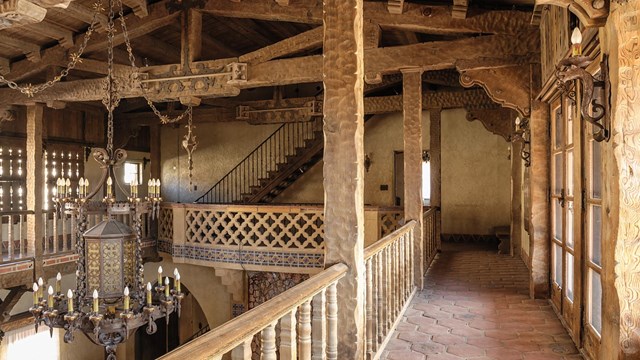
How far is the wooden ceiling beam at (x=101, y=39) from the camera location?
7.61 meters

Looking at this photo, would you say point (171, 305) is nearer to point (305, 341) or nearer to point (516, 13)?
point (305, 341)

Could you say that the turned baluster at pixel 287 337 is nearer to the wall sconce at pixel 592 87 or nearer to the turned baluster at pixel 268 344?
the turned baluster at pixel 268 344

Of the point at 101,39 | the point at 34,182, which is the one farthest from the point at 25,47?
the point at 34,182

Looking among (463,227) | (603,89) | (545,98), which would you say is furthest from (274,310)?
(463,227)

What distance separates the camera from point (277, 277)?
10.1 metres

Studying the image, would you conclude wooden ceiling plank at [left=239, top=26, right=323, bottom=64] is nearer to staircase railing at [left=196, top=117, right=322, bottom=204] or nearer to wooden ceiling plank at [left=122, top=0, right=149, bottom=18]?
wooden ceiling plank at [left=122, top=0, right=149, bottom=18]

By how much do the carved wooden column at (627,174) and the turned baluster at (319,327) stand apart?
64.4 inches

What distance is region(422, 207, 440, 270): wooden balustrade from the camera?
322 inches

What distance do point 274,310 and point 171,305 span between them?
3.51 meters

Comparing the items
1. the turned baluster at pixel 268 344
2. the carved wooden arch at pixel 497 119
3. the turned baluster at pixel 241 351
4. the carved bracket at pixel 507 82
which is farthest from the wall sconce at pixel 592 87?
the carved wooden arch at pixel 497 119

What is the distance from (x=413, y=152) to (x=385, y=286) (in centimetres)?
286

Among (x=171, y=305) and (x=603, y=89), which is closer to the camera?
(x=603, y=89)

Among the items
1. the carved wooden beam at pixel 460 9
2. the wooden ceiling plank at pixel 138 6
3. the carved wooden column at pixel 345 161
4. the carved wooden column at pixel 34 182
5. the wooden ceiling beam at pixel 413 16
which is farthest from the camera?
the carved wooden column at pixel 34 182

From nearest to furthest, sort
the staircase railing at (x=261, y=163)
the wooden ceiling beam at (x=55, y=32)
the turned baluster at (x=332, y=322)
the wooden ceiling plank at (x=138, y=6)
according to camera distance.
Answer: the turned baluster at (x=332, y=322), the wooden ceiling beam at (x=55, y=32), the wooden ceiling plank at (x=138, y=6), the staircase railing at (x=261, y=163)
